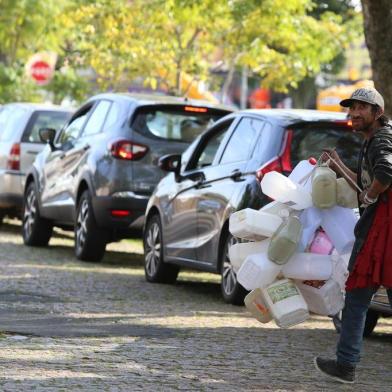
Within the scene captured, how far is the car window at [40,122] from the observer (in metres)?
20.5

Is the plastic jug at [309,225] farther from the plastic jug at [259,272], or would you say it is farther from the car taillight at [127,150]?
the car taillight at [127,150]

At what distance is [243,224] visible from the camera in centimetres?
842

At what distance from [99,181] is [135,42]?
45.5ft

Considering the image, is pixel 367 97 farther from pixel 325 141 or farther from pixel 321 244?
pixel 325 141

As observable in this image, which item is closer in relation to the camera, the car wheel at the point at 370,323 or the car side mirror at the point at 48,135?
the car wheel at the point at 370,323

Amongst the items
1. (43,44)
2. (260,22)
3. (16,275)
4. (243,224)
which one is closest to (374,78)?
(16,275)

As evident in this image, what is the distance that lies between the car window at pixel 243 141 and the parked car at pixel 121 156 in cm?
283

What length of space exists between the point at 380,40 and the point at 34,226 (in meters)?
6.41

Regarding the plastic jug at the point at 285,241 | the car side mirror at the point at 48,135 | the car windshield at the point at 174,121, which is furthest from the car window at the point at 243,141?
the car side mirror at the point at 48,135

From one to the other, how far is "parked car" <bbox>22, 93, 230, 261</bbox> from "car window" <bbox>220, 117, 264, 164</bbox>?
9.27 feet

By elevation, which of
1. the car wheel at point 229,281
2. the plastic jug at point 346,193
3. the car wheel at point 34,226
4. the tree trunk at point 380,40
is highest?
the tree trunk at point 380,40

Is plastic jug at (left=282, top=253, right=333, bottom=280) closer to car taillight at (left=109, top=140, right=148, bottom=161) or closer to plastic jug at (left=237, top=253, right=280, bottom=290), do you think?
plastic jug at (left=237, top=253, right=280, bottom=290)

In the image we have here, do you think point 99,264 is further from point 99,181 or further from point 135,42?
point 135,42

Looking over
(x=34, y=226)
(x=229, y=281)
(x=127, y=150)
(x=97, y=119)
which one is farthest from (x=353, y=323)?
(x=34, y=226)
